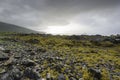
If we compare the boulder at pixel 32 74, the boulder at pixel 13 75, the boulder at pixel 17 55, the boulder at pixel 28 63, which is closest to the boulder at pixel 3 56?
the boulder at pixel 17 55

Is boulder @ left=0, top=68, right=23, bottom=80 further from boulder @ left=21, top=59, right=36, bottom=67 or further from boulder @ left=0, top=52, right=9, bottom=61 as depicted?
boulder @ left=0, top=52, right=9, bottom=61

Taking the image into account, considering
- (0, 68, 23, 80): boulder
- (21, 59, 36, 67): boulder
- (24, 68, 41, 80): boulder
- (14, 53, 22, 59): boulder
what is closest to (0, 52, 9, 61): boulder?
(14, 53, 22, 59): boulder

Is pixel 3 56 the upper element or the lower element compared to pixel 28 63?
upper

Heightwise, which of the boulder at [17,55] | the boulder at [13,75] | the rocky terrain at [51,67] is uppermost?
the boulder at [17,55]

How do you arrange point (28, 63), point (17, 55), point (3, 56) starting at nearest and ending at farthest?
point (28, 63)
point (3, 56)
point (17, 55)

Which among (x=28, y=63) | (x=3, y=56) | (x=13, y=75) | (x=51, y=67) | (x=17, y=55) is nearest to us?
(x=13, y=75)

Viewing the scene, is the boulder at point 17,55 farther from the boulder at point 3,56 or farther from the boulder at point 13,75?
the boulder at point 13,75

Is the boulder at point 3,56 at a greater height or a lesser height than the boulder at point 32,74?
greater

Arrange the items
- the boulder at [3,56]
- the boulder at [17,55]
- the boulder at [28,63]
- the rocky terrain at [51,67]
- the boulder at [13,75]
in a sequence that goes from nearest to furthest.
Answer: the boulder at [13,75] < the rocky terrain at [51,67] < the boulder at [28,63] < the boulder at [3,56] < the boulder at [17,55]

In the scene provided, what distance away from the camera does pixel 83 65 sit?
11484 millimetres

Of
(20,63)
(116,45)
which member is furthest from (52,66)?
(116,45)

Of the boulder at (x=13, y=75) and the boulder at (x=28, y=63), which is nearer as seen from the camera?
the boulder at (x=13, y=75)

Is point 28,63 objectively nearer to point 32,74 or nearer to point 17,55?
point 32,74

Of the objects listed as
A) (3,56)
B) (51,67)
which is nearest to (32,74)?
(51,67)
